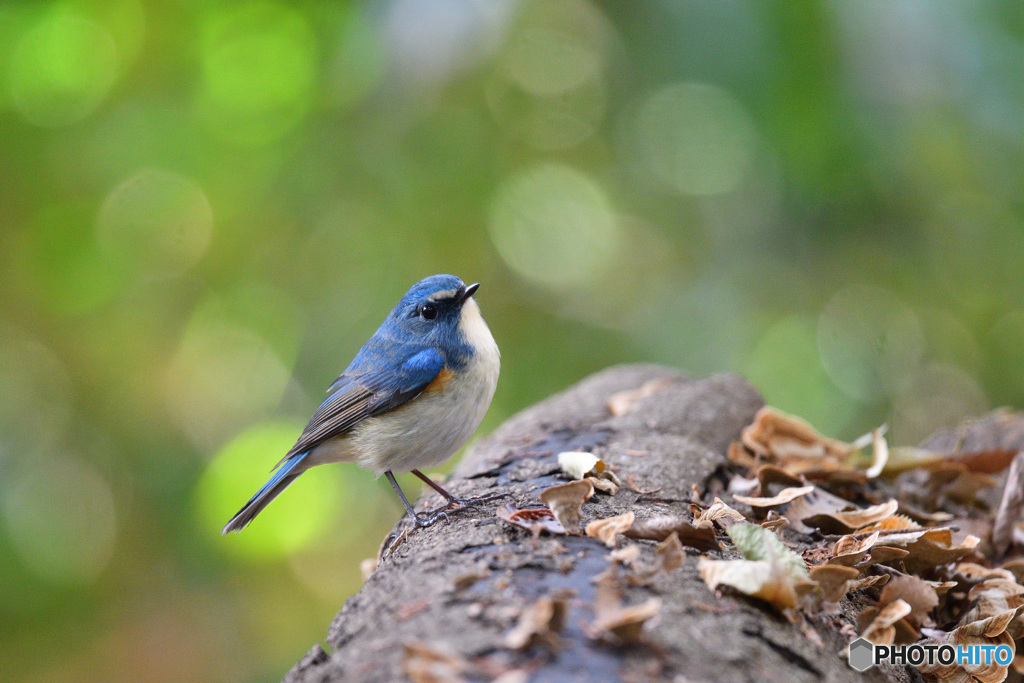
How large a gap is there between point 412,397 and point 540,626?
4.46 ft

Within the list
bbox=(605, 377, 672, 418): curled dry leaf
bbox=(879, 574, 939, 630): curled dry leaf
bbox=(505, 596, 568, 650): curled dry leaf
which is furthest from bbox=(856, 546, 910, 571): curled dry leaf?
bbox=(605, 377, 672, 418): curled dry leaf

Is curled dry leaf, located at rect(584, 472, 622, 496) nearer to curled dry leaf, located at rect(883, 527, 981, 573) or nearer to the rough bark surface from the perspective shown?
the rough bark surface

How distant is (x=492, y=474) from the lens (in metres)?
2.43

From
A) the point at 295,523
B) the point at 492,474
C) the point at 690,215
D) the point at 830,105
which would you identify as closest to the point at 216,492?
the point at 295,523

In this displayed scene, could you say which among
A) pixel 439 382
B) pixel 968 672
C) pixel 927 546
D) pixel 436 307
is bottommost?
pixel 968 672

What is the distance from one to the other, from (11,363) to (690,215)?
439cm

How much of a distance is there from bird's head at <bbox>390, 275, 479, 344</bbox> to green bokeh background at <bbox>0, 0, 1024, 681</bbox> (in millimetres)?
1706

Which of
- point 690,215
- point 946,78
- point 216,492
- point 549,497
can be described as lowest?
point 216,492

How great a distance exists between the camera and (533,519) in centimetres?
183

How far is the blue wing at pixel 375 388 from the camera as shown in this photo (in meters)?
2.53

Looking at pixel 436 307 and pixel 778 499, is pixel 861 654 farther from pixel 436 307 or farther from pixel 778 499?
pixel 436 307

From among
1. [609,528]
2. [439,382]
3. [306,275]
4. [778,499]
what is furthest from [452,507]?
[306,275]

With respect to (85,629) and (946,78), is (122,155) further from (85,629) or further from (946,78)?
(946,78)

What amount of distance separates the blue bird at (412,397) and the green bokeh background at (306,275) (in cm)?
173
